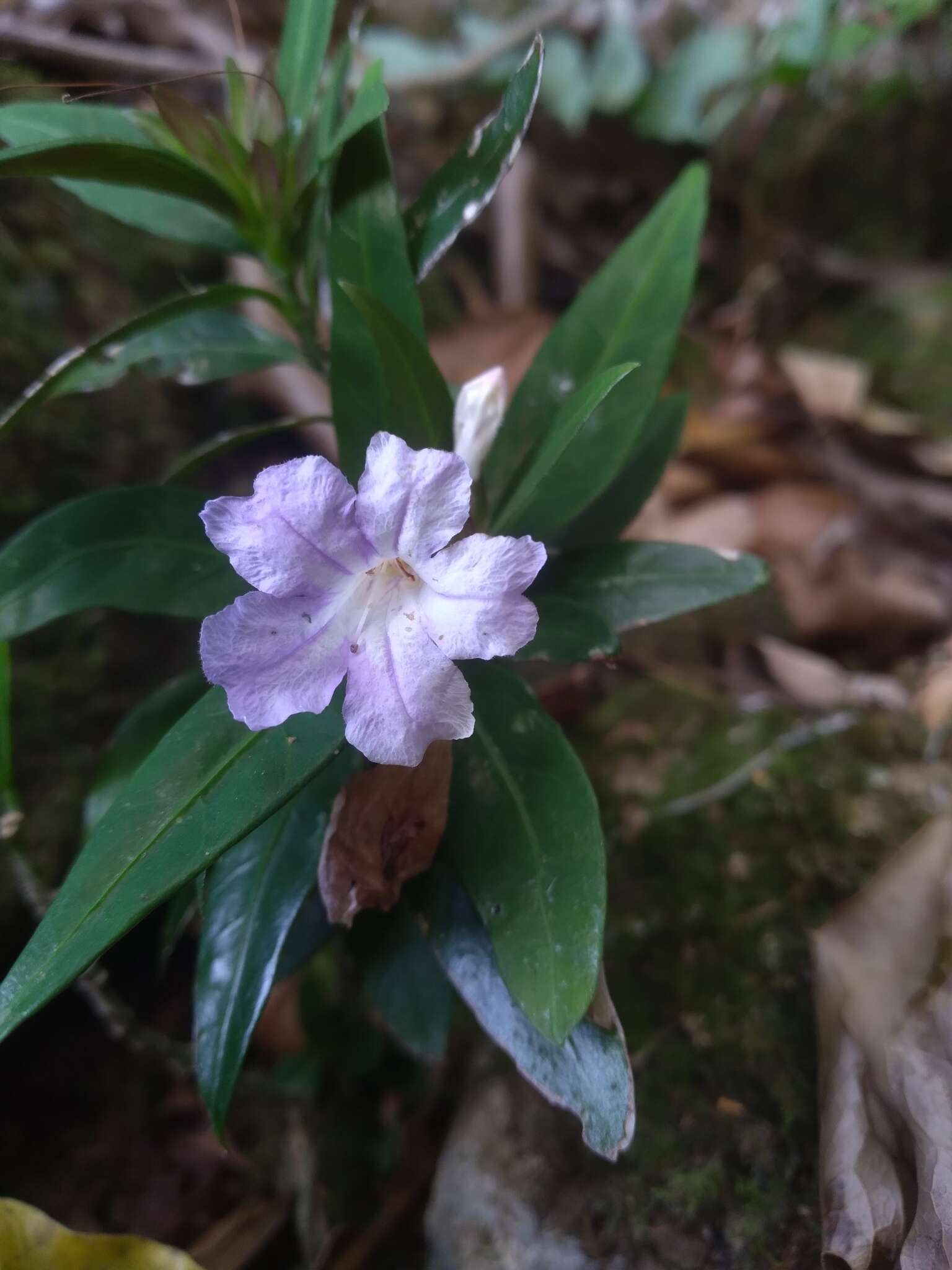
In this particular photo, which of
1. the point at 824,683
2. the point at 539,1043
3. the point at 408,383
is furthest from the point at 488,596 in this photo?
the point at 824,683

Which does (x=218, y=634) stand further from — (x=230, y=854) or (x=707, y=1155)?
(x=707, y=1155)

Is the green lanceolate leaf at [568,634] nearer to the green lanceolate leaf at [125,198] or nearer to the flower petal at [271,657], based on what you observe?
the flower petal at [271,657]

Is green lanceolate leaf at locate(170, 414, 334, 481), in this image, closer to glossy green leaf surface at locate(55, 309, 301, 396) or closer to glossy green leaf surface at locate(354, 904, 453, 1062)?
glossy green leaf surface at locate(55, 309, 301, 396)

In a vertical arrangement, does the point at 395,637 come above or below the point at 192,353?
below

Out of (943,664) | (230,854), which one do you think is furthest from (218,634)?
(943,664)

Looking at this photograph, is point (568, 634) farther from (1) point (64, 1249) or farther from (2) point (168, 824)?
(1) point (64, 1249)

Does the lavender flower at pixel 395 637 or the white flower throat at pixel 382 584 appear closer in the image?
the lavender flower at pixel 395 637

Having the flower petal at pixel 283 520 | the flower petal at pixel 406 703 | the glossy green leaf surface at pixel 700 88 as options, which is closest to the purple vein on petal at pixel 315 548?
the flower petal at pixel 283 520
